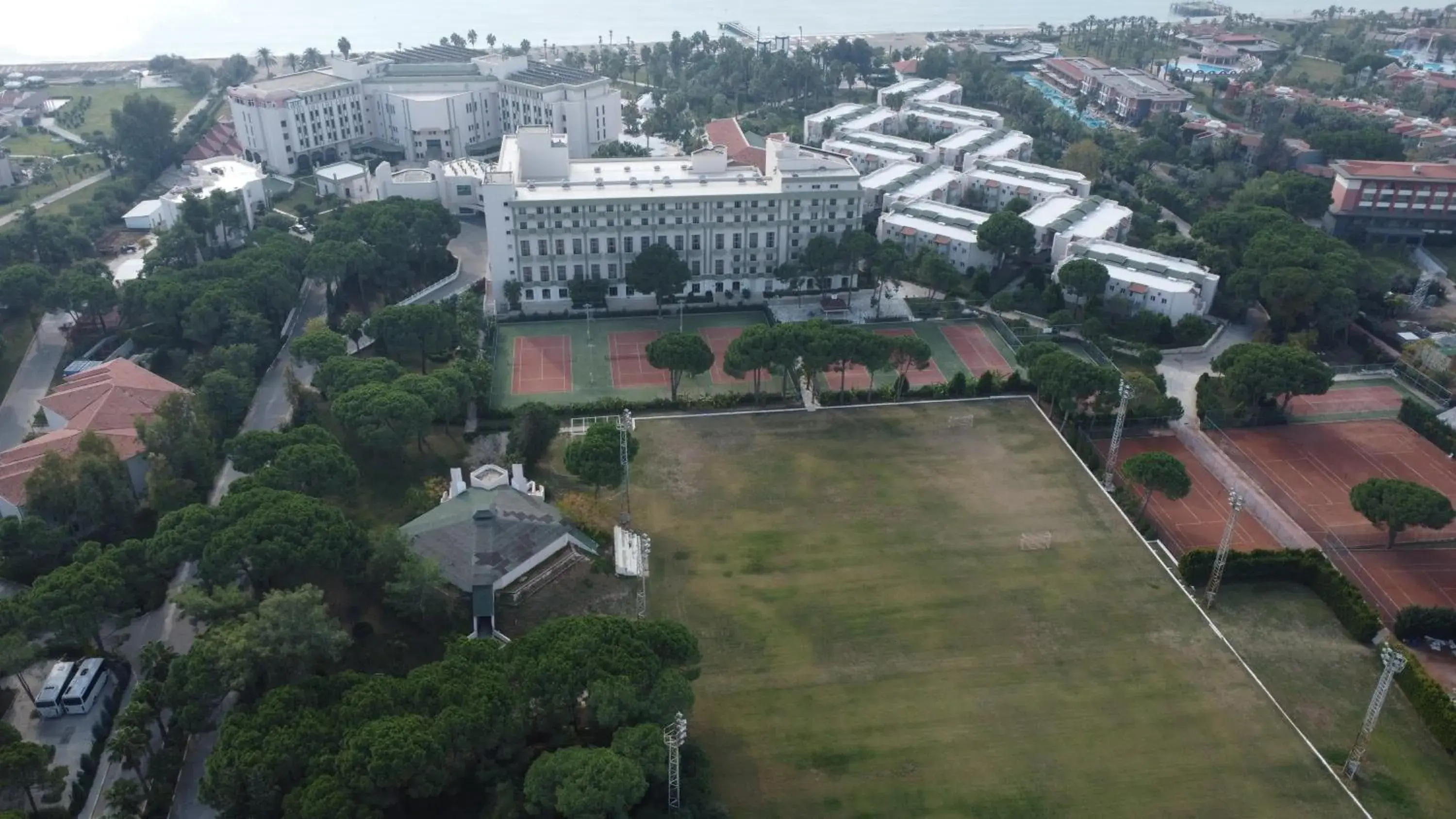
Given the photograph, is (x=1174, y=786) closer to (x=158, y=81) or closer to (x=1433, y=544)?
(x=1433, y=544)

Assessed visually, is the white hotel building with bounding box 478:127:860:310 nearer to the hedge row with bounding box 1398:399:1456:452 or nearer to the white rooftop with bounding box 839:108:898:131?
the white rooftop with bounding box 839:108:898:131

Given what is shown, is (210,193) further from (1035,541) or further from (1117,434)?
(1117,434)

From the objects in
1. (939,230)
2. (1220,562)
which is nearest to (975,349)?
(939,230)

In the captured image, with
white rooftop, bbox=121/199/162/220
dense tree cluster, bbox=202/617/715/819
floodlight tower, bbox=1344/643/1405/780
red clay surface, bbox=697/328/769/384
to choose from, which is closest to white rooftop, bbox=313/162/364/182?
white rooftop, bbox=121/199/162/220

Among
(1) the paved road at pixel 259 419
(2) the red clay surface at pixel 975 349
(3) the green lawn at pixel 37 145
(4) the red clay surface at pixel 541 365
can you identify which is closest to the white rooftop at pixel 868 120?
(2) the red clay surface at pixel 975 349

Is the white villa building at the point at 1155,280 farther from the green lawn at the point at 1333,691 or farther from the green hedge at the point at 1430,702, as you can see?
the green hedge at the point at 1430,702

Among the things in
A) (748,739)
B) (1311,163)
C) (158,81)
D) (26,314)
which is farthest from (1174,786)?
(158,81)
